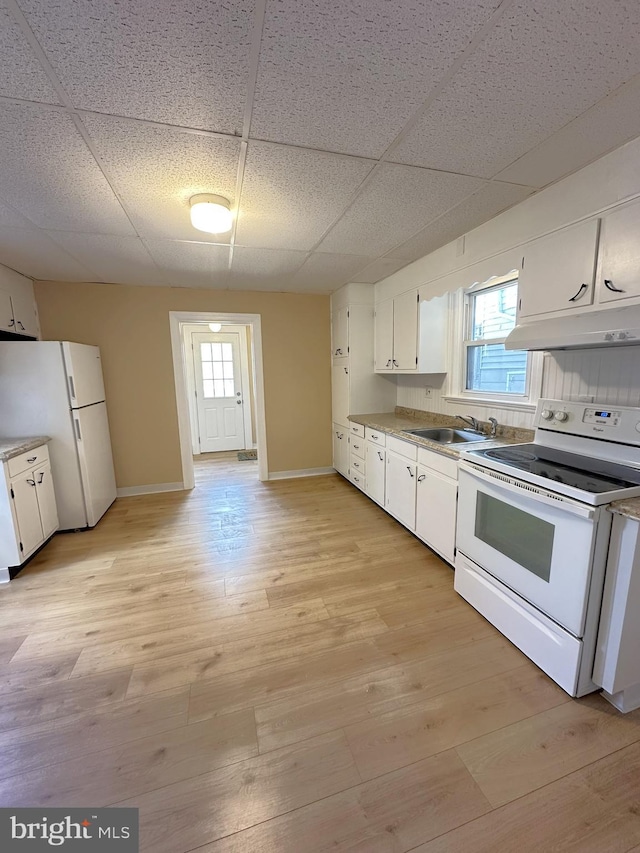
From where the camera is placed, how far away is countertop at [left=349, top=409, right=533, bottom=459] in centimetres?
234

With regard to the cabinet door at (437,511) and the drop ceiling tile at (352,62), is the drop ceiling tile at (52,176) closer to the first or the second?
the drop ceiling tile at (352,62)

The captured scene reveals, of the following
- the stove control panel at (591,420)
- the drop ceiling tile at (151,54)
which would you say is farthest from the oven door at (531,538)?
the drop ceiling tile at (151,54)

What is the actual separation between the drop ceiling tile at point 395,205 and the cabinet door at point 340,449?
216cm

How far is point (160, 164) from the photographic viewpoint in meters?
1.60

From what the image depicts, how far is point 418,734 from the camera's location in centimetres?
136

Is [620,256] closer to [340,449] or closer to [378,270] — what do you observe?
[378,270]

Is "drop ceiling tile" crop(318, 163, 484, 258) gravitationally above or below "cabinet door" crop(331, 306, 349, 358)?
above

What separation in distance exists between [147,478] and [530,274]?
418 cm

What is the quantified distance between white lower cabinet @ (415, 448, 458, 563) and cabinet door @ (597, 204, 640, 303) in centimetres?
117

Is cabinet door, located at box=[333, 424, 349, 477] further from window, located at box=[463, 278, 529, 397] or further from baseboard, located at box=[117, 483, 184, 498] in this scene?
baseboard, located at box=[117, 483, 184, 498]

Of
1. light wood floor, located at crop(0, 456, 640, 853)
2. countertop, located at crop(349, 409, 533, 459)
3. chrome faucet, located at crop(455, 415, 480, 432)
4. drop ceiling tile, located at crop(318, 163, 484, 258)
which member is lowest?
light wood floor, located at crop(0, 456, 640, 853)

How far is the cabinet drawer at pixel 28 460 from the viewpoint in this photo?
Result: 240 centimetres

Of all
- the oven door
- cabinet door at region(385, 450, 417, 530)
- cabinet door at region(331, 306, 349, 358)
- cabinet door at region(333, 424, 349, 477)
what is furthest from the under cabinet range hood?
cabinet door at region(333, 424, 349, 477)

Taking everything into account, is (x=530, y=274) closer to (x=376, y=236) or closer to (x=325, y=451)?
(x=376, y=236)
